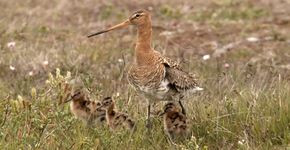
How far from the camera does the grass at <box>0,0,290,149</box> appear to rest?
636cm

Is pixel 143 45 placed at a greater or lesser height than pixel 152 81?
greater

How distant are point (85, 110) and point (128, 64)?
9.76ft

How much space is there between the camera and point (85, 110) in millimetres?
6848

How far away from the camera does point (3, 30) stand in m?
11.8

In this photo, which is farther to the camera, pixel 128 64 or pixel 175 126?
pixel 128 64

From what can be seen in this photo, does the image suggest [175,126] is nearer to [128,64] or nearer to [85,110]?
[85,110]

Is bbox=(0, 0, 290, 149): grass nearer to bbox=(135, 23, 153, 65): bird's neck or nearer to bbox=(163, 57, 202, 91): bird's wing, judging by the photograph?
bbox=(163, 57, 202, 91): bird's wing

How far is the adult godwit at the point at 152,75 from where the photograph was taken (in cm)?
675

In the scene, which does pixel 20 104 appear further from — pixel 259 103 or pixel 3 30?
pixel 3 30

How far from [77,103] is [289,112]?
6.06 ft

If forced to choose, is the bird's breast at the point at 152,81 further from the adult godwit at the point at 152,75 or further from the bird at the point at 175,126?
the bird at the point at 175,126

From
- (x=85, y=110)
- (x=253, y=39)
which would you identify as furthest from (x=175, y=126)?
(x=253, y=39)

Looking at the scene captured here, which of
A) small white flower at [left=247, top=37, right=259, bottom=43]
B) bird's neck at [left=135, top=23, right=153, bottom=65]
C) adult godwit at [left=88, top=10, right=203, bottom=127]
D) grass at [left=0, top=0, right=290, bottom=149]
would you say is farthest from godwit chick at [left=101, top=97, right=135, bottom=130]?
small white flower at [left=247, top=37, right=259, bottom=43]

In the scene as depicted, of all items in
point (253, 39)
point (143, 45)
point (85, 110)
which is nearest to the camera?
point (85, 110)
